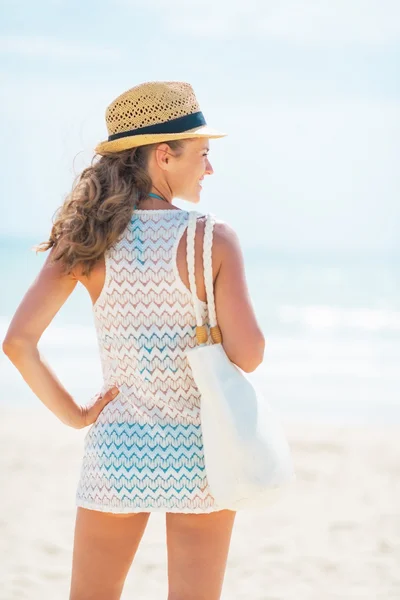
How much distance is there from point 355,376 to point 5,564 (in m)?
7.93

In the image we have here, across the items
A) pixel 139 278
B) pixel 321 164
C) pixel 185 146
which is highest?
pixel 185 146

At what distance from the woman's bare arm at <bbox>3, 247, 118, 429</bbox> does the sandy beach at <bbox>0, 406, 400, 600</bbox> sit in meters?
2.17

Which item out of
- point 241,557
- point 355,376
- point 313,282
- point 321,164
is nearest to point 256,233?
point 321,164

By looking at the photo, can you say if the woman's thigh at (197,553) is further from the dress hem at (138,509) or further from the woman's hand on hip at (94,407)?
the woman's hand on hip at (94,407)

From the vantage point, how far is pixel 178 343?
7.89 ft

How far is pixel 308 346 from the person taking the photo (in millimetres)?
15938

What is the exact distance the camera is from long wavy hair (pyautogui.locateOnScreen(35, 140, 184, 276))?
240 cm

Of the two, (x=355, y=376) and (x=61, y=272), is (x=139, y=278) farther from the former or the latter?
(x=355, y=376)

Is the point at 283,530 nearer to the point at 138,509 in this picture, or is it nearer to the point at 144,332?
the point at 138,509

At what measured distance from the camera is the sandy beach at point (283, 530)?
460cm

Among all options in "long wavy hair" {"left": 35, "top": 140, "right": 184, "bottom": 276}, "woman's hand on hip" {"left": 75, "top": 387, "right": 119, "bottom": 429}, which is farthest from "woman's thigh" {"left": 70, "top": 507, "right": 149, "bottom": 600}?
"long wavy hair" {"left": 35, "top": 140, "right": 184, "bottom": 276}

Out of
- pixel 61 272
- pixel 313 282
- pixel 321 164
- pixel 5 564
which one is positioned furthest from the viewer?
pixel 321 164

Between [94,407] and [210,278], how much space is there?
486 mm

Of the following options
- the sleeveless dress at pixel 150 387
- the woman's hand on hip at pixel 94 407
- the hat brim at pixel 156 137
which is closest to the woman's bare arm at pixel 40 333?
the woman's hand on hip at pixel 94 407
